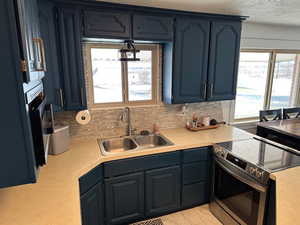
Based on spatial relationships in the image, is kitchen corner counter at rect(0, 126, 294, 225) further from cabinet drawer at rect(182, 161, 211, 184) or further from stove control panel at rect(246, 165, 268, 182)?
cabinet drawer at rect(182, 161, 211, 184)

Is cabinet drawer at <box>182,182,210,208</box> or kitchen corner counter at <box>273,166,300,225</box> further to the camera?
cabinet drawer at <box>182,182,210,208</box>

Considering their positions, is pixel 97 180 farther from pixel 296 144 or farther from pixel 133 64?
pixel 296 144

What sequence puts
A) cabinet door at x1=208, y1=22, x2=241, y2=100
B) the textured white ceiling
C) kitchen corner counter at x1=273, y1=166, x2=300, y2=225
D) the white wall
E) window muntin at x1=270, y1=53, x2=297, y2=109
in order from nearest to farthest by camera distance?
kitchen corner counter at x1=273, y1=166, x2=300, y2=225 < the textured white ceiling < cabinet door at x1=208, y1=22, x2=241, y2=100 < the white wall < window muntin at x1=270, y1=53, x2=297, y2=109

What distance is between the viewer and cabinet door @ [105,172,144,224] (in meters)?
1.98

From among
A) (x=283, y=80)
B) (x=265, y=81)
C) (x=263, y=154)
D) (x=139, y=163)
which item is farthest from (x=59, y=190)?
(x=283, y=80)

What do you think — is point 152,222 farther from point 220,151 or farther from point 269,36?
point 269,36

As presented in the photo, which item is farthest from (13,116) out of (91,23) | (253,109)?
(253,109)

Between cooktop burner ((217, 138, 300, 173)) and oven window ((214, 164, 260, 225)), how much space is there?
0.80 ft

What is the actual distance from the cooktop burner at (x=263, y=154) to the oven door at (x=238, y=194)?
0.15 meters

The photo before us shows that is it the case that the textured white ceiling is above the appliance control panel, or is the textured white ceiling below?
above

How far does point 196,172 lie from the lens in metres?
2.31

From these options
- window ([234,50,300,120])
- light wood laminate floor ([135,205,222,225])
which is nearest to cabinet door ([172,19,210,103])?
window ([234,50,300,120])

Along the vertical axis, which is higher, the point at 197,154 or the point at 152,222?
the point at 197,154

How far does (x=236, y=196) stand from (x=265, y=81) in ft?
7.77
